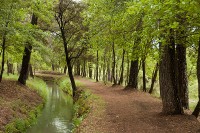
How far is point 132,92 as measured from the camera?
69.4 ft

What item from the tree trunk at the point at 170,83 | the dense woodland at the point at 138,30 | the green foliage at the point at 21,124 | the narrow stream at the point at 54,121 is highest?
the dense woodland at the point at 138,30

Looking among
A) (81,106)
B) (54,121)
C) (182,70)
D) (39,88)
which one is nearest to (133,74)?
(81,106)

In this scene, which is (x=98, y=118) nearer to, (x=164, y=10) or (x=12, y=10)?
(x=164, y=10)

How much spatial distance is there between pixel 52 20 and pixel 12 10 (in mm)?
7727

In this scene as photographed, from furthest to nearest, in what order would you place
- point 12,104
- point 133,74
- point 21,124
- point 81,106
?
point 133,74 → point 81,106 → point 12,104 → point 21,124

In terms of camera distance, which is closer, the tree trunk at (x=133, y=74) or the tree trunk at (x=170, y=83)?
the tree trunk at (x=170, y=83)

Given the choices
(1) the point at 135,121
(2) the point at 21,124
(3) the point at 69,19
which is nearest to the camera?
(1) the point at 135,121

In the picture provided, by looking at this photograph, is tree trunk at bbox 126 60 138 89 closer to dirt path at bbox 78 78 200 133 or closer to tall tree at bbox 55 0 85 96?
tall tree at bbox 55 0 85 96

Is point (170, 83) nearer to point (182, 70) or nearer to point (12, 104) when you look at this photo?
point (182, 70)

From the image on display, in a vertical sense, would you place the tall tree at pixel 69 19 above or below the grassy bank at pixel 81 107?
above

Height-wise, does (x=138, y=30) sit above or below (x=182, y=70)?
above

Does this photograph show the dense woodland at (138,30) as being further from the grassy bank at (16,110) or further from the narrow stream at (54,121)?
the narrow stream at (54,121)

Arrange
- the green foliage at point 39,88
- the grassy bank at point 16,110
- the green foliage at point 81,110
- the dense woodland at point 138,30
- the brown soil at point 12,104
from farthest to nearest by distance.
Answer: the green foliage at point 39,88
the green foliage at point 81,110
the brown soil at point 12,104
the grassy bank at point 16,110
the dense woodland at point 138,30

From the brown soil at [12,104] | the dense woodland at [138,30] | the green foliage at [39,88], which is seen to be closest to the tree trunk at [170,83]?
the dense woodland at [138,30]
